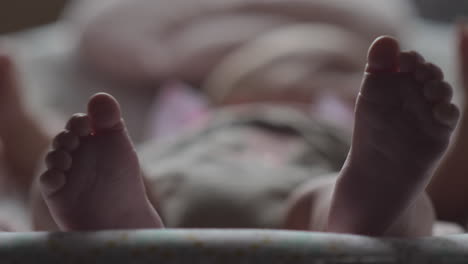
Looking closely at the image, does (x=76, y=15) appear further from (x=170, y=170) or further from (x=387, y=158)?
(x=387, y=158)

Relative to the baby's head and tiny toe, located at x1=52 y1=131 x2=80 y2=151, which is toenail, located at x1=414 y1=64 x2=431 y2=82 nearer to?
tiny toe, located at x1=52 y1=131 x2=80 y2=151

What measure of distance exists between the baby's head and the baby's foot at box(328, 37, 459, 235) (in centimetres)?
53

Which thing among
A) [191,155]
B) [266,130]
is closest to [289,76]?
[266,130]

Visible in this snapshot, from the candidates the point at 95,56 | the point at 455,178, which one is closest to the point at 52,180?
the point at 455,178

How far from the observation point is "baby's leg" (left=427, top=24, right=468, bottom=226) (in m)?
0.72

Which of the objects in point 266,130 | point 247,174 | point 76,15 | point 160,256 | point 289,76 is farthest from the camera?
point 76,15

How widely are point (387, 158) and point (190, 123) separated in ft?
1.99

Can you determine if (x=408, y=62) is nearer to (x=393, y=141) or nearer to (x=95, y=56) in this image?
(x=393, y=141)

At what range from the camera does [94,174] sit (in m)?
0.46

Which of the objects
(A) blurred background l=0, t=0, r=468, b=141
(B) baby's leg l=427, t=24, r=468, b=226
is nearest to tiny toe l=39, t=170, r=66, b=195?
(B) baby's leg l=427, t=24, r=468, b=226

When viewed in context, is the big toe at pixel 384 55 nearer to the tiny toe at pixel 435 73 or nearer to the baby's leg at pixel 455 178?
the tiny toe at pixel 435 73

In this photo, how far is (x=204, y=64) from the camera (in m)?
1.22

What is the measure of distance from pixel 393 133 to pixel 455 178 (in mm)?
302

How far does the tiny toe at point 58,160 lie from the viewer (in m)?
0.45
